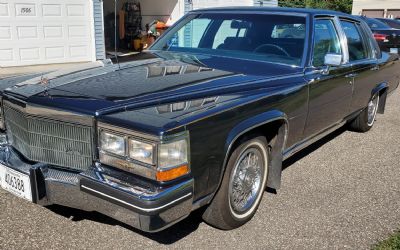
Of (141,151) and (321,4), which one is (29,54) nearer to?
(141,151)

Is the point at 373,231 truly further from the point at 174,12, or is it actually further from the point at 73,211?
the point at 174,12

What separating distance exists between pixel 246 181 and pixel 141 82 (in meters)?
1.10

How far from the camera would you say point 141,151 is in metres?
2.35

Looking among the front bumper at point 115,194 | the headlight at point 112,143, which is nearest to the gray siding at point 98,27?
the front bumper at point 115,194

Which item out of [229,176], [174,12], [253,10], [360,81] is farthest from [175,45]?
[174,12]

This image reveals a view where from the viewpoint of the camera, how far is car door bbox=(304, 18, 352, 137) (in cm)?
387

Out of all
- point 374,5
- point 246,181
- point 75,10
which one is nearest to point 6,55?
point 75,10

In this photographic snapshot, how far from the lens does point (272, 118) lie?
316 centimetres

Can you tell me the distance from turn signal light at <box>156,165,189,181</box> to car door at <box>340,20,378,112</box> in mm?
3009

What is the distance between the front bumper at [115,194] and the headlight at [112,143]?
0.41 feet

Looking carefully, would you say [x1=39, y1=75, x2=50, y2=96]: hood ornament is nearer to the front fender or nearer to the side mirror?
the front fender

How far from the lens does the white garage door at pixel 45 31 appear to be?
10.1 m

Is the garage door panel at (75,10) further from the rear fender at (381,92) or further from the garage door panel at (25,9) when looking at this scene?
the rear fender at (381,92)

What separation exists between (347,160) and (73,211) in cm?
320
